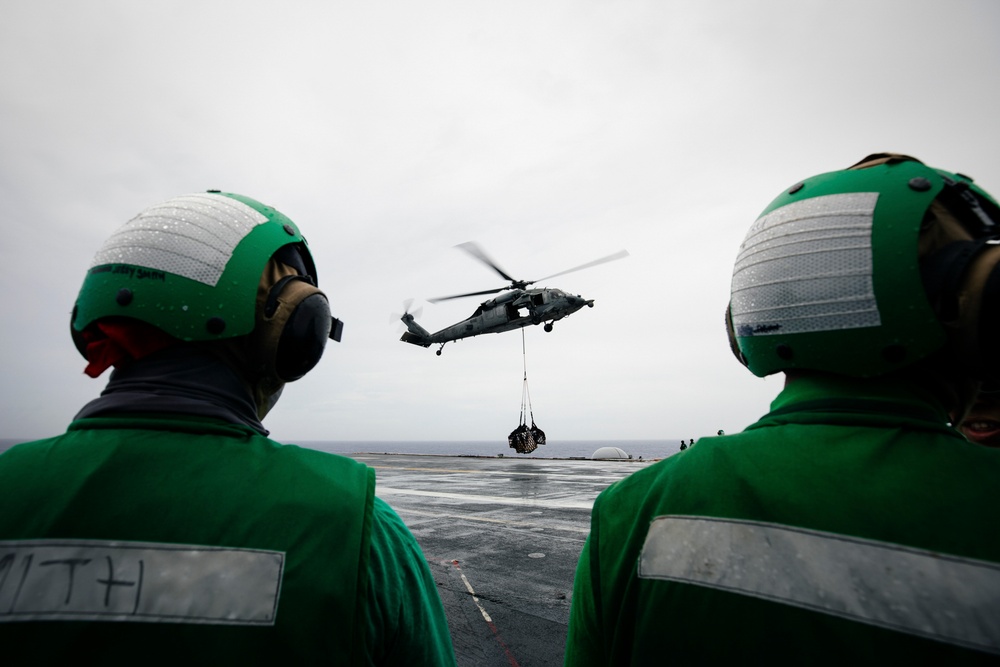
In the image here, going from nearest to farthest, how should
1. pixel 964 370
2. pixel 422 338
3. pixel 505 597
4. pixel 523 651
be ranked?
pixel 964 370
pixel 523 651
pixel 505 597
pixel 422 338

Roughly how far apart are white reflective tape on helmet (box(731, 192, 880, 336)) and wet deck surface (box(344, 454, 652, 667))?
13.0 feet

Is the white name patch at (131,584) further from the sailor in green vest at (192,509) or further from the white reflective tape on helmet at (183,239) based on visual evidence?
the white reflective tape on helmet at (183,239)

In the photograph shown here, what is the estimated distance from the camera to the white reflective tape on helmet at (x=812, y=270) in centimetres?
167

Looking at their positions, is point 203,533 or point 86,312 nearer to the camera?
point 203,533

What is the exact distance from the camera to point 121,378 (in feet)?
5.83

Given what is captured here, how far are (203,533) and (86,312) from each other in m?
1.02

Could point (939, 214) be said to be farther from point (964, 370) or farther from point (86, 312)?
point (86, 312)

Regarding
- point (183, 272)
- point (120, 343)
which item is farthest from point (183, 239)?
point (120, 343)

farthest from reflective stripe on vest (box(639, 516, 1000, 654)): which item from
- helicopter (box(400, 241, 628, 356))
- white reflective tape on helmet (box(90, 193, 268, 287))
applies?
helicopter (box(400, 241, 628, 356))

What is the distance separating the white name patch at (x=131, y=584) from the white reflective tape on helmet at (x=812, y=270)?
5.97ft

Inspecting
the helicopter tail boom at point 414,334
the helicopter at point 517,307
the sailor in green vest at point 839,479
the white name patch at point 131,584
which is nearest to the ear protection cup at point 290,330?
the white name patch at point 131,584

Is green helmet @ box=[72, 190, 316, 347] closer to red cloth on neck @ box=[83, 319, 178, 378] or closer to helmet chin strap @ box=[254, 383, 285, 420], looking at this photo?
red cloth on neck @ box=[83, 319, 178, 378]

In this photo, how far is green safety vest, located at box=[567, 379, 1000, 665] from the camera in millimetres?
1222

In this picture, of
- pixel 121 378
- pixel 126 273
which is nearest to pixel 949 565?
pixel 121 378
